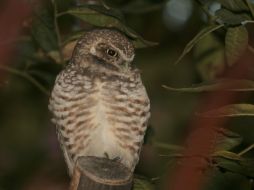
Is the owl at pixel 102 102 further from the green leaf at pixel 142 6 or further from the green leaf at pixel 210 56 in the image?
the green leaf at pixel 142 6

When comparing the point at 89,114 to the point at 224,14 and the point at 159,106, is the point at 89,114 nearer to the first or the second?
the point at 224,14

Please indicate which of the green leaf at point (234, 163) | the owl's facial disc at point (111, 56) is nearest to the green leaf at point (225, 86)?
the green leaf at point (234, 163)

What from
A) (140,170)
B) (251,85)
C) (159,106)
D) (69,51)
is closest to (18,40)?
(69,51)

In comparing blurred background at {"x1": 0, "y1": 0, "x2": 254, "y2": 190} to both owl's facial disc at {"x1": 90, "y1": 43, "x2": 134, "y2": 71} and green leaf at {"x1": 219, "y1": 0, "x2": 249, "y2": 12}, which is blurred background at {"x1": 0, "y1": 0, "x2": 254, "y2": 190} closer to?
owl's facial disc at {"x1": 90, "y1": 43, "x2": 134, "y2": 71}

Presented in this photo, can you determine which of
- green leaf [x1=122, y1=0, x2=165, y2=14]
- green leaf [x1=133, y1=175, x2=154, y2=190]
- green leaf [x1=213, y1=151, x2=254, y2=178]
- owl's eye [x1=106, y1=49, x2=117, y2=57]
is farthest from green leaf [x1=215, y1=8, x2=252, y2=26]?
green leaf [x1=122, y1=0, x2=165, y2=14]

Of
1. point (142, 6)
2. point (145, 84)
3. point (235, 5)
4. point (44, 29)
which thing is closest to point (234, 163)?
point (235, 5)
